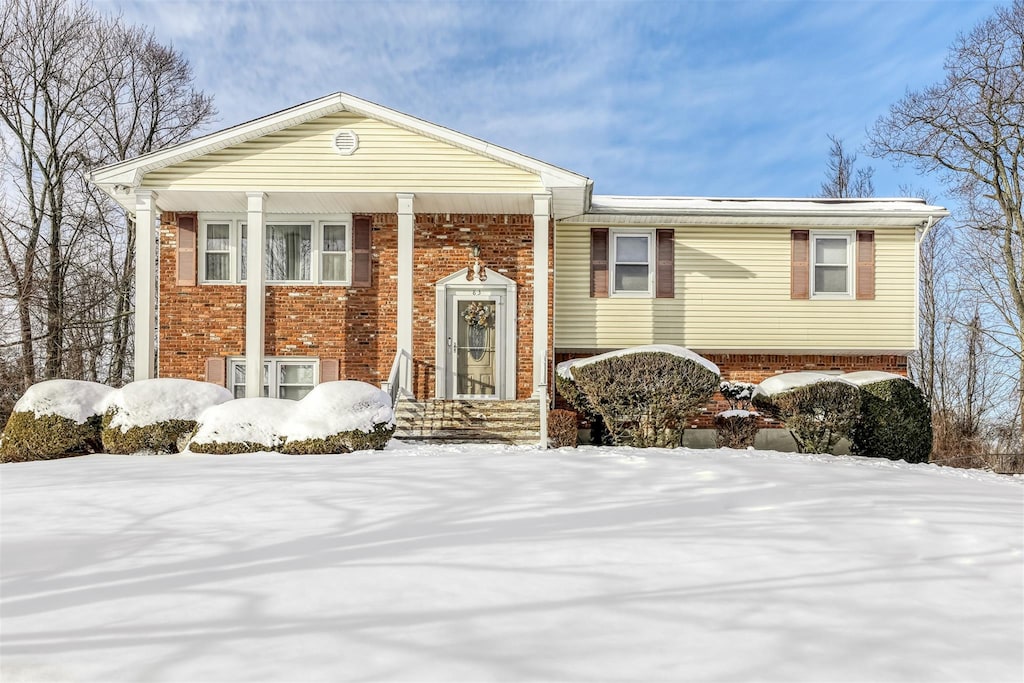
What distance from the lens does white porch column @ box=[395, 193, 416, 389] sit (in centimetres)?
1181

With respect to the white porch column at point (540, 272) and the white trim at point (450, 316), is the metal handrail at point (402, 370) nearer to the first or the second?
the white trim at point (450, 316)

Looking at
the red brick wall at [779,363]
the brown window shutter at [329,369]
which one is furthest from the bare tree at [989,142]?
the brown window shutter at [329,369]

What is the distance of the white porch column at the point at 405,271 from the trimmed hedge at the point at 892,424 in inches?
316

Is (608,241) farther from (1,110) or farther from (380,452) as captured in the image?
(1,110)

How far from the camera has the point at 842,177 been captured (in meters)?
27.7

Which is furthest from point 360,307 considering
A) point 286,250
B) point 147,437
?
point 147,437

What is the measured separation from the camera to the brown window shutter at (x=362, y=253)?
13.1 meters

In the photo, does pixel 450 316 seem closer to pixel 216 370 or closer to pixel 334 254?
pixel 334 254

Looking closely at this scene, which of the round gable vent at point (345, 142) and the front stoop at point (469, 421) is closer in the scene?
the front stoop at point (469, 421)

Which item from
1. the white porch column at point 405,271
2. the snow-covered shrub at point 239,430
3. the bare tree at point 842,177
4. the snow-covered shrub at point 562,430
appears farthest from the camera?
the bare tree at point 842,177

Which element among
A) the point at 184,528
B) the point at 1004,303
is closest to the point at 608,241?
the point at 184,528

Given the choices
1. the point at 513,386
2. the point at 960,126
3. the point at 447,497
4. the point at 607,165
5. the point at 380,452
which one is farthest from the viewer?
the point at 607,165

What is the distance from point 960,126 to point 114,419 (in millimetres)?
21463

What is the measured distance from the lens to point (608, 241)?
1349cm
